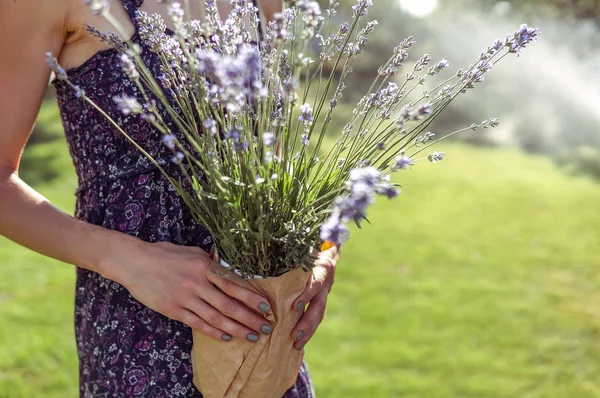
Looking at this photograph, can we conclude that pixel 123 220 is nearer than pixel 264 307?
No

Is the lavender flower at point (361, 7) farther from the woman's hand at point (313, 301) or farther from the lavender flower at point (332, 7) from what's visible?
the woman's hand at point (313, 301)

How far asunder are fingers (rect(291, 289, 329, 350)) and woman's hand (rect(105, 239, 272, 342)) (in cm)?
8

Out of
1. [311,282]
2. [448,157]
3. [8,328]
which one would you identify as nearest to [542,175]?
[448,157]

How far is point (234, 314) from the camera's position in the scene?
1.27m

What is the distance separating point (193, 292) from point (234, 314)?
10 centimetres

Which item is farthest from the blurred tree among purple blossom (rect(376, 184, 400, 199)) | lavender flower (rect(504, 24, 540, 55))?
purple blossom (rect(376, 184, 400, 199))

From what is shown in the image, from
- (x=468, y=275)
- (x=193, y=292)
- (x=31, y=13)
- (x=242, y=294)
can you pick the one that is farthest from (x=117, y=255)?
(x=468, y=275)

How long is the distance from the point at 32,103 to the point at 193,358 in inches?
25.9

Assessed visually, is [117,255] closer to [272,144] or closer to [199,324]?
[199,324]

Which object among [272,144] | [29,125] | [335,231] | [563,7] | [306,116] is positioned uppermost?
[563,7]

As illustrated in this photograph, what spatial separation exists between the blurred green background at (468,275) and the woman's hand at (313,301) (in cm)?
255

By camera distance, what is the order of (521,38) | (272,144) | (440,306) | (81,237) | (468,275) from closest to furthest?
(272,144) < (521,38) < (81,237) < (440,306) < (468,275)

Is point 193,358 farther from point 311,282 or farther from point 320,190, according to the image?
point 320,190

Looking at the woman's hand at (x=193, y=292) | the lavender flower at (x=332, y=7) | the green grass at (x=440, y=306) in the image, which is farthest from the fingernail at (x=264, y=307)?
the green grass at (x=440, y=306)
